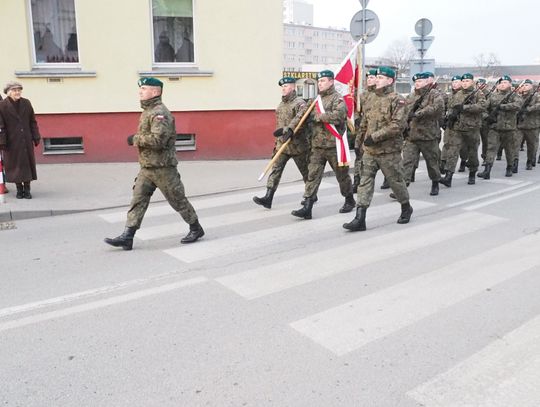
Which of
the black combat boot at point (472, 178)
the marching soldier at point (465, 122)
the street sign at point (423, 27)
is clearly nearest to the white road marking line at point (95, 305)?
the marching soldier at point (465, 122)

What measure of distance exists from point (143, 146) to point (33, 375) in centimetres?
293

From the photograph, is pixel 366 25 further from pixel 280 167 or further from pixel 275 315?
pixel 275 315

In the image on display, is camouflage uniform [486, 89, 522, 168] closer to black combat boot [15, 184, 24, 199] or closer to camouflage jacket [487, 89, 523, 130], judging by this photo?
camouflage jacket [487, 89, 523, 130]

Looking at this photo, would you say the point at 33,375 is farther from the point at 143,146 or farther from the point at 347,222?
the point at 347,222

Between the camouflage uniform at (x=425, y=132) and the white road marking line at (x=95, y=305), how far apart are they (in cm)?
510

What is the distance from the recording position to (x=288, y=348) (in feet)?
11.6

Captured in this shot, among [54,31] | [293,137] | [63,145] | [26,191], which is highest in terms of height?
[54,31]

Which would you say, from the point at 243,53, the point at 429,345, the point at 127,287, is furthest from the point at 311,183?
the point at 243,53

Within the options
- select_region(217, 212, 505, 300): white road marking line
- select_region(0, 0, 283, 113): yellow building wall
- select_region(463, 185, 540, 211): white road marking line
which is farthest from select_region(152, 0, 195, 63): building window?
select_region(217, 212, 505, 300): white road marking line

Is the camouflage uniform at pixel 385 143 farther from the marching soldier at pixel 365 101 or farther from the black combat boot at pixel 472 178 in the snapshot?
the black combat boot at pixel 472 178

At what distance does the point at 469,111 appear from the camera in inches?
373

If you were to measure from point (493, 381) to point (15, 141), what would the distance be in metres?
7.61

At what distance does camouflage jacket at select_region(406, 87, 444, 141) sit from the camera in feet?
27.5

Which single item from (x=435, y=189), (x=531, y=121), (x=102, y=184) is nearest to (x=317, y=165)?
(x=435, y=189)
